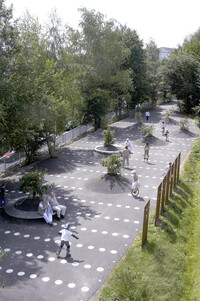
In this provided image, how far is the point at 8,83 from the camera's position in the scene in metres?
13.4

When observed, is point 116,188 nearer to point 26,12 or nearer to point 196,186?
point 196,186

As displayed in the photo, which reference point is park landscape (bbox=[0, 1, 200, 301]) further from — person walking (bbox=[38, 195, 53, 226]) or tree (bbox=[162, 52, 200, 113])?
tree (bbox=[162, 52, 200, 113])

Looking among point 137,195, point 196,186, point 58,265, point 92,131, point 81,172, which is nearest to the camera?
point 58,265

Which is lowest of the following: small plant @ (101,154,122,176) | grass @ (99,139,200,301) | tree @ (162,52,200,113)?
grass @ (99,139,200,301)

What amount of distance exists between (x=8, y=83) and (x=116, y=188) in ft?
23.2

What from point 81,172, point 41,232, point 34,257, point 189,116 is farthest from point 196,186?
point 189,116

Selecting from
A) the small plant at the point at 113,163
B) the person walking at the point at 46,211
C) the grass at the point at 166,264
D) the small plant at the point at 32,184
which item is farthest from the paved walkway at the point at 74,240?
the small plant at the point at 32,184

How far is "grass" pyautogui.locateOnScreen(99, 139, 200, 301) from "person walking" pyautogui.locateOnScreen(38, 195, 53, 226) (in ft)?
11.2

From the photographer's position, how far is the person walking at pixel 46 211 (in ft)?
40.5

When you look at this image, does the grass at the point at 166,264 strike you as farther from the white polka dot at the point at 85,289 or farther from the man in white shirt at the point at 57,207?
the man in white shirt at the point at 57,207

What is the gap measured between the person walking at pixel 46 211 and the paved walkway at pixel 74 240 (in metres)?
0.23

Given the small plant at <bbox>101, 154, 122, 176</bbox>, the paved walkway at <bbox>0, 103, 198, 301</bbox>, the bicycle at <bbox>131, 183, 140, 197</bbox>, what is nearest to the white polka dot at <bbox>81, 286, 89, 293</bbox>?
the paved walkway at <bbox>0, 103, 198, 301</bbox>

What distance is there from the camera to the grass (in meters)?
8.14

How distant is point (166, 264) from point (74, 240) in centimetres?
315
